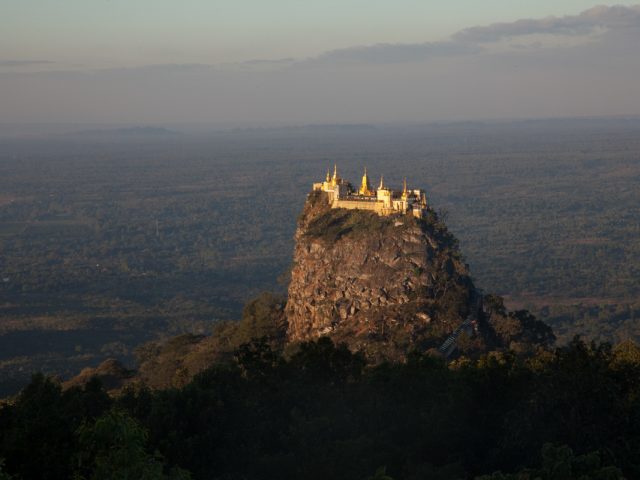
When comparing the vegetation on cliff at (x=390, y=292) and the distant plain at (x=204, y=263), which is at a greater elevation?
the vegetation on cliff at (x=390, y=292)

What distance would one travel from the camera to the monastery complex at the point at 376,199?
49.5m

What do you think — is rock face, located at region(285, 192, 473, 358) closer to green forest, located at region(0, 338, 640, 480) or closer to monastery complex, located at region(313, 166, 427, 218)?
monastery complex, located at region(313, 166, 427, 218)

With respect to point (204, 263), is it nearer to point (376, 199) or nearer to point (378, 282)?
point (376, 199)

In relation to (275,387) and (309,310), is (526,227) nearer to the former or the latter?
(309,310)

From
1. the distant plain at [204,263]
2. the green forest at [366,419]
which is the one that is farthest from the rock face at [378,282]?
the green forest at [366,419]

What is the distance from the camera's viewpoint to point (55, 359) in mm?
70250

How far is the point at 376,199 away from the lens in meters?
50.6

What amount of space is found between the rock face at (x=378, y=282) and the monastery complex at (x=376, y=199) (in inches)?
21.4

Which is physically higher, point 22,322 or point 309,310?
point 309,310

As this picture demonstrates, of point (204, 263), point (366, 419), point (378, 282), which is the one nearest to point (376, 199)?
point (378, 282)

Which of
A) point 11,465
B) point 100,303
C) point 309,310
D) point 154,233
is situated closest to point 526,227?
point 154,233

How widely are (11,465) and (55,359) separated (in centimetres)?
5240

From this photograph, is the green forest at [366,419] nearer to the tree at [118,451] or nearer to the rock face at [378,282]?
the tree at [118,451]

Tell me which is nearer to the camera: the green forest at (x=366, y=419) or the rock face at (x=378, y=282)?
the green forest at (x=366, y=419)
